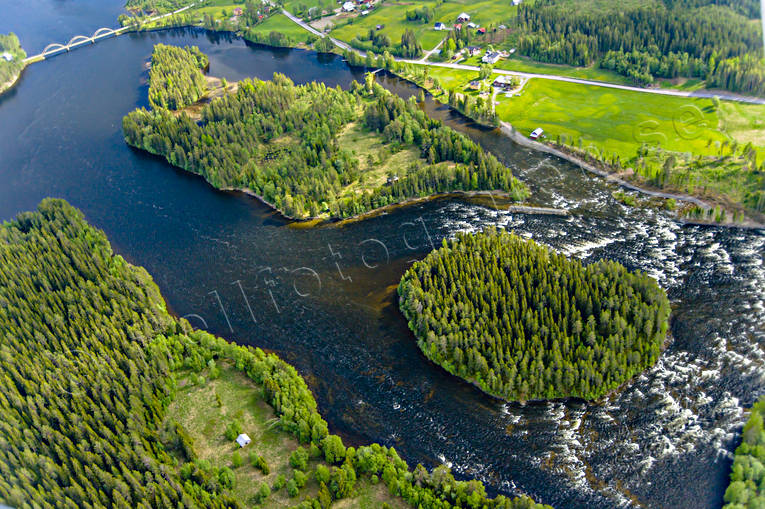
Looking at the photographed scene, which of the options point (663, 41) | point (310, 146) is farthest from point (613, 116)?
point (310, 146)

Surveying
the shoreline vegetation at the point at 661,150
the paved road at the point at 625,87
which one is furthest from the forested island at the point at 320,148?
the paved road at the point at 625,87

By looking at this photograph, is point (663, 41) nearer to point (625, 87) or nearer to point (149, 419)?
point (625, 87)

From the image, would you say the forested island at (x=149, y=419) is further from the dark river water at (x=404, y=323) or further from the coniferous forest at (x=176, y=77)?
the coniferous forest at (x=176, y=77)

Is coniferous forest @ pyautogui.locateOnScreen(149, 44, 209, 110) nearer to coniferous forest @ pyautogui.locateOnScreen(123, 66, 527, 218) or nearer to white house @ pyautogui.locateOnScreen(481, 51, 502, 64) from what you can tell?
coniferous forest @ pyautogui.locateOnScreen(123, 66, 527, 218)

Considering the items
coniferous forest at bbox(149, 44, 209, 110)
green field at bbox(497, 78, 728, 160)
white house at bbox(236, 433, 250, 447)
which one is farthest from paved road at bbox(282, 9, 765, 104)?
white house at bbox(236, 433, 250, 447)

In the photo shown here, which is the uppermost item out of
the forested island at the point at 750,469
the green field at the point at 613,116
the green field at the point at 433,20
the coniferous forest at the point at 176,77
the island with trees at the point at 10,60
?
the island with trees at the point at 10,60

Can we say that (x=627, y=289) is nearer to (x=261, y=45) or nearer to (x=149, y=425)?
(x=149, y=425)
